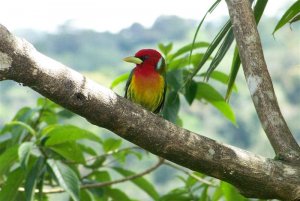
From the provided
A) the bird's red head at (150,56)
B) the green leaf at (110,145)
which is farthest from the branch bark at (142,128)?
the bird's red head at (150,56)

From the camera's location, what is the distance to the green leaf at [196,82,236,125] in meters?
3.77

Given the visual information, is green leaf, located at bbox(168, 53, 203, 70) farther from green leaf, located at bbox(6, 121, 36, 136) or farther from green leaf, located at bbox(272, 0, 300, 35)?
green leaf, located at bbox(272, 0, 300, 35)

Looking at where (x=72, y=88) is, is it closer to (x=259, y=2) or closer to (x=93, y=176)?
(x=259, y=2)

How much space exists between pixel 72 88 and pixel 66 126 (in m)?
1.16

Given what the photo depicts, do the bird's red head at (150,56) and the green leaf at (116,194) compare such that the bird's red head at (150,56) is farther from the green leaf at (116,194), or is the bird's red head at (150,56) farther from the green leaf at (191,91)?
the green leaf at (116,194)

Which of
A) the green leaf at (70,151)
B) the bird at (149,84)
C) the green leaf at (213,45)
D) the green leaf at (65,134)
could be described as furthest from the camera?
the bird at (149,84)

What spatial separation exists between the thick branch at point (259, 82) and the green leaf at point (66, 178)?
3.19 ft

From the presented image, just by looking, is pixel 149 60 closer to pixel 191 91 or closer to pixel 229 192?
pixel 191 91

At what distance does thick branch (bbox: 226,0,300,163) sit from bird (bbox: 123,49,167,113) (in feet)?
4.73

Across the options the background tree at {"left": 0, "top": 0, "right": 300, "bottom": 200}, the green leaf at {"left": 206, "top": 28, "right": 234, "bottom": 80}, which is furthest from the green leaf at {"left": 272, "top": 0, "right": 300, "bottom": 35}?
the green leaf at {"left": 206, "top": 28, "right": 234, "bottom": 80}

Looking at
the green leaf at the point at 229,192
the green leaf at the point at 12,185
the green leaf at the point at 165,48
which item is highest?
the green leaf at the point at 165,48

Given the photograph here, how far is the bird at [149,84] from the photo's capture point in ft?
13.6

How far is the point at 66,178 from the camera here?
3.21 metres

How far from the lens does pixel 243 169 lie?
2350 mm
